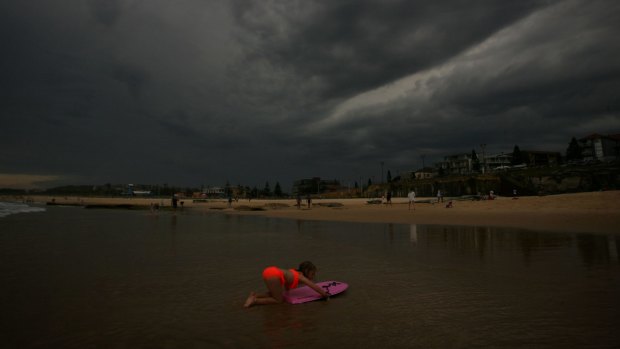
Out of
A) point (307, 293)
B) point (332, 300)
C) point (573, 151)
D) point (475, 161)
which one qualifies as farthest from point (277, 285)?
point (475, 161)

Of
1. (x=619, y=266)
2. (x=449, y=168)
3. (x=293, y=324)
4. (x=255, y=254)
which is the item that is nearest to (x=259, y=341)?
(x=293, y=324)

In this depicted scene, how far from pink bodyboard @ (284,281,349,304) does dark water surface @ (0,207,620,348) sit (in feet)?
0.55

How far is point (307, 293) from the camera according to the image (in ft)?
21.1

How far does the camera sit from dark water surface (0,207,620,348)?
4.44 meters

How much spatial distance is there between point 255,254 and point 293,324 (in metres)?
6.62

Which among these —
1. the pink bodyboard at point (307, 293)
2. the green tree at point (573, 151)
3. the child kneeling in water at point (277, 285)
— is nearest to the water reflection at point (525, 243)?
the pink bodyboard at point (307, 293)

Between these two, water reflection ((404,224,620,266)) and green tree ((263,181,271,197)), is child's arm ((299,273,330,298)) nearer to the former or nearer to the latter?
water reflection ((404,224,620,266))

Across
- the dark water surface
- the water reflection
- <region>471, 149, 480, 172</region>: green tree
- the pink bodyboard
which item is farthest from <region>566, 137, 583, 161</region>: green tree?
the pink bodyboard

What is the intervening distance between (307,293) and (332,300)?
481mm

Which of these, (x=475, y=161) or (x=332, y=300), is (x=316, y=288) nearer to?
(x=332, y=300)

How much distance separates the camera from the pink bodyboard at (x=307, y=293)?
6.21 metres

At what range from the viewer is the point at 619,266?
8.17 m

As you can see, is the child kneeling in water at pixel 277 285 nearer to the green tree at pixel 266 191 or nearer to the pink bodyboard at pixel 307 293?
the pink bodyboard at pixel 307 293

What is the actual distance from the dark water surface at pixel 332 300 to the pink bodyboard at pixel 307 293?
0.55 ft
